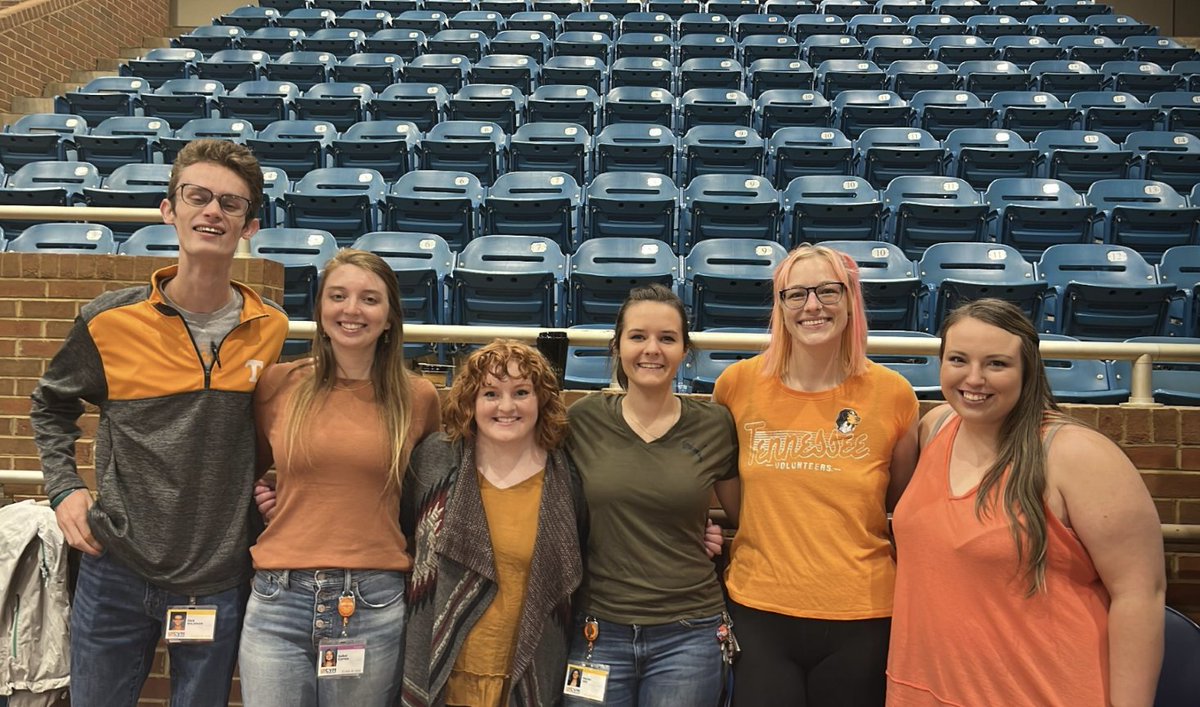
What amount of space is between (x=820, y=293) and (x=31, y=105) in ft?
29.9

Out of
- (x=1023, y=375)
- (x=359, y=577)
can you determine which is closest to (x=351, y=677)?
(x=359, y=577)

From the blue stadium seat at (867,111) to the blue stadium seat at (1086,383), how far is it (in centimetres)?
380

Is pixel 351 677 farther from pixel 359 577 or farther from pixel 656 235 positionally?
pixel 656 235

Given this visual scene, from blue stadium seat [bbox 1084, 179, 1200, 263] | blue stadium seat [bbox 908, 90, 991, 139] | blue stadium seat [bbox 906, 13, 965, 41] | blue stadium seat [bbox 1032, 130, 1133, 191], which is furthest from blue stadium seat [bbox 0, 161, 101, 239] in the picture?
blue stadium seat [bbox 906, 13, 965, 41]

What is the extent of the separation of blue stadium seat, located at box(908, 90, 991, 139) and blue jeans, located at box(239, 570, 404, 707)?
632cm

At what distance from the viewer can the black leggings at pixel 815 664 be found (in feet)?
5.16

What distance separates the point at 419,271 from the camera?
3.76m

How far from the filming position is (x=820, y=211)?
15.4ft

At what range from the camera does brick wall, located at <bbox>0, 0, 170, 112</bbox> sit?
7.89 m

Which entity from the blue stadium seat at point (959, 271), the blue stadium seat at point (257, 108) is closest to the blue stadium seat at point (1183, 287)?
the blue stadium seat at point (959, 271)

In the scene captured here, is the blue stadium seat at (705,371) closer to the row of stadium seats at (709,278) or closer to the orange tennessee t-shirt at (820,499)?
the row of stadium seats at (709,278)

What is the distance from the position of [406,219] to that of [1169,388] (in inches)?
159

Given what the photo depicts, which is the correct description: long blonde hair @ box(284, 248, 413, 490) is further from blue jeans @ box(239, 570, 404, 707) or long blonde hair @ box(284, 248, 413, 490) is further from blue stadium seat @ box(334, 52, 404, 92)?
blue stadium seat @ box(334, 52, 404, 92)

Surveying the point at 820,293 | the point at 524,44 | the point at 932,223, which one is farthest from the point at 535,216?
the point at 524,44
